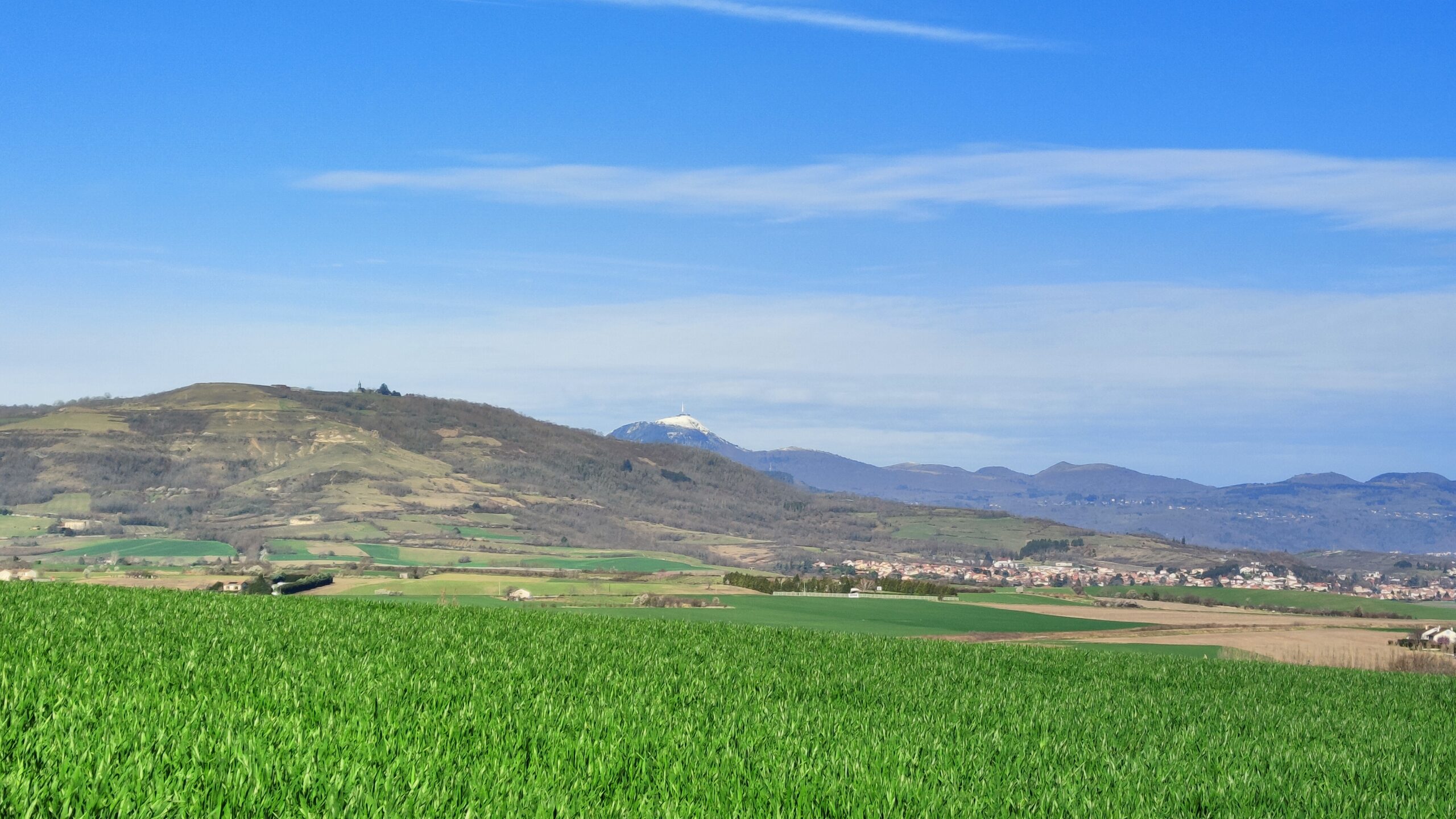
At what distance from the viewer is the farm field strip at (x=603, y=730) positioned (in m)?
9.43

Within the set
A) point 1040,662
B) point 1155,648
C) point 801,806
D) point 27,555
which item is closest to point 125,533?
point 27,555

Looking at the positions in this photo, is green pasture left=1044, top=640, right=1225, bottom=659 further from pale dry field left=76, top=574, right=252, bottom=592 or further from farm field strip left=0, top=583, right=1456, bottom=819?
pale dry field left=76, top=574, right=252, bottom=592

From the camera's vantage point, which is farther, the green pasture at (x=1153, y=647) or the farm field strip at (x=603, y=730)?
the green pasture at (x=1153, y=647)

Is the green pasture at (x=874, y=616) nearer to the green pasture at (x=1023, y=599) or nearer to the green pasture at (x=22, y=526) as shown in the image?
the green pasture at (x=1023, y=599)

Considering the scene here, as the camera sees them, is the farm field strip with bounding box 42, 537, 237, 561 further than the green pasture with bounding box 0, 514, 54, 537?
No

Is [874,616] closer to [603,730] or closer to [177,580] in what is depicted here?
[177,580]

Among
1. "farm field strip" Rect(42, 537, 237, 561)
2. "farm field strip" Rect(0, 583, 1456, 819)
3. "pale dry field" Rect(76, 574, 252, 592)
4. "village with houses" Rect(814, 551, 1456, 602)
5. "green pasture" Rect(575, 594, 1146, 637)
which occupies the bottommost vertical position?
"village with houses" Rect(814, 551, 1456, 602)

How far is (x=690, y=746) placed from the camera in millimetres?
12375

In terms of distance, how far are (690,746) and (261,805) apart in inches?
196

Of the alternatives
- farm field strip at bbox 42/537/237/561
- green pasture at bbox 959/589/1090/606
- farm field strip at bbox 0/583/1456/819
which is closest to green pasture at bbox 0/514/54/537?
farm field strip at bbox 42/537/237/561

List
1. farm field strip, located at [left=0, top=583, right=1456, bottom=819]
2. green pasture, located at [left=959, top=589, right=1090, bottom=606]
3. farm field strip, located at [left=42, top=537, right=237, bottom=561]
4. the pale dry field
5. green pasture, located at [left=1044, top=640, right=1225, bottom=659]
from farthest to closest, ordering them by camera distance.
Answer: farm field strip, located at [left=42, top=537, right=237, bottom=561] → green pasture, located at [left=959, top=589, right=1090, bottom=606] → the pale dry field → green pasture, located at [left=1044, top=640, right=1225, bottom=659] → farm field strip, located at [left=0, top=583, right=1456, bottom=819]

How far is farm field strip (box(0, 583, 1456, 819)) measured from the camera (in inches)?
371

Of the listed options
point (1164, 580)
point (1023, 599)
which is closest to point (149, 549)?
point (1023, 599)

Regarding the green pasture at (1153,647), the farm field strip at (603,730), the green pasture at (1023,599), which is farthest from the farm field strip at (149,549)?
the farm field strip at (603,730)
